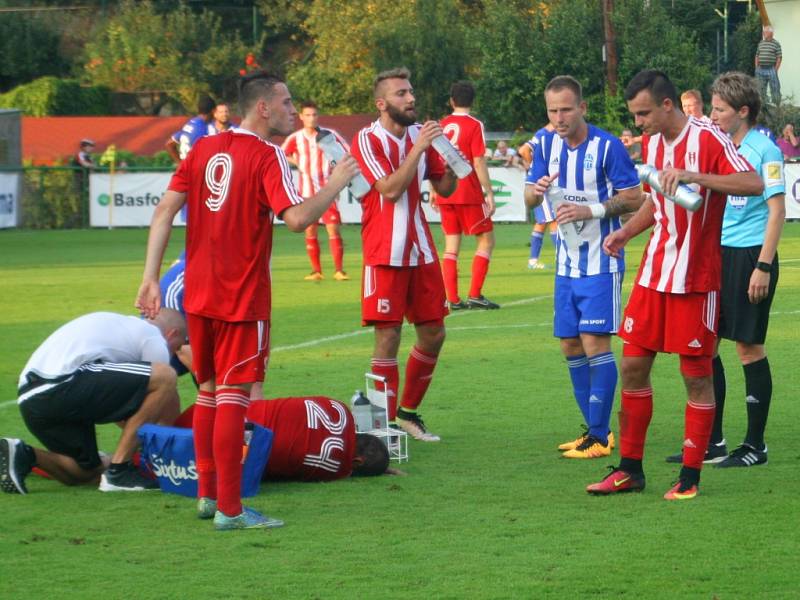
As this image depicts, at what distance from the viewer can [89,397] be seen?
713 cm

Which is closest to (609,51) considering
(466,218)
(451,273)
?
(466,218)

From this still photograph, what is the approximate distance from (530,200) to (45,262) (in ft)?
50.0

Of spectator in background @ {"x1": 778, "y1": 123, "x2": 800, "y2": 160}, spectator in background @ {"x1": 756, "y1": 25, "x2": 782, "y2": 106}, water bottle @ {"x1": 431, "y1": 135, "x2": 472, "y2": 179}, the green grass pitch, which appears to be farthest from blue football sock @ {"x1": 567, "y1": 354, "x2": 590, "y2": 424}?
spectator in background @ {"x1": 756, "y1": 25, "x2": 782, "y2": 106}

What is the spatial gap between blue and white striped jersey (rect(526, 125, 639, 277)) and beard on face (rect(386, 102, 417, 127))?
81 centimetres

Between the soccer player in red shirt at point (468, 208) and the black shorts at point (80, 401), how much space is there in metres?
8.25

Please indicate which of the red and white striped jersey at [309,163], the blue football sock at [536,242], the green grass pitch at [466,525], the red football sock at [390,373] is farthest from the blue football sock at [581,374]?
the blue football sock at [536,242]

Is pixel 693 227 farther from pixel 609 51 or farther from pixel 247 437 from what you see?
pixel 609 51

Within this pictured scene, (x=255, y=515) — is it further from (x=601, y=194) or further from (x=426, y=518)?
(x=601, y=194)

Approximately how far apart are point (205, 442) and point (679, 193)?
244 centimetres

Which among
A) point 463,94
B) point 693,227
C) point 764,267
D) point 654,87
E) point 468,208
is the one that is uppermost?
point 463,94

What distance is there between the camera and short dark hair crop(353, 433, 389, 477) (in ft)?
25.0

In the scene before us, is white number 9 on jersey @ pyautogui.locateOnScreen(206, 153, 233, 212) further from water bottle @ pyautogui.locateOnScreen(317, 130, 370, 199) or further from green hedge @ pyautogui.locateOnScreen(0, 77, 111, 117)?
green hedge @ pyautogui.locateOnScreen(0, 77, 111, 117)

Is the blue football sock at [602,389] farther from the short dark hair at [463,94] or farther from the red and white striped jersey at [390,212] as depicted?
the short dark hair at [463,94]

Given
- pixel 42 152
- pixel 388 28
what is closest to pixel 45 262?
pixel 42 152
